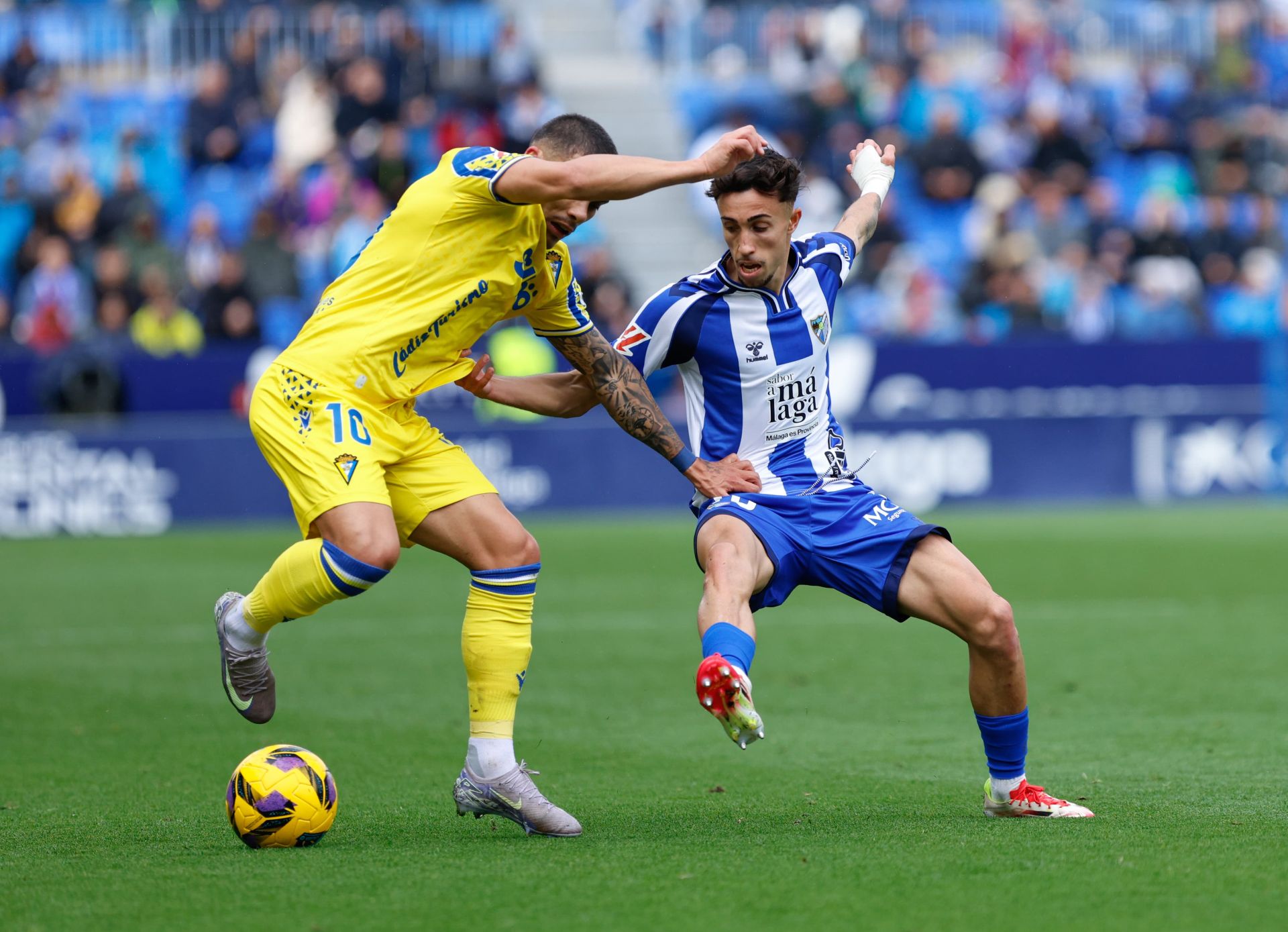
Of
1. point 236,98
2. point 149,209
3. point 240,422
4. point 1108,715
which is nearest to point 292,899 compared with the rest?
point 1108,715

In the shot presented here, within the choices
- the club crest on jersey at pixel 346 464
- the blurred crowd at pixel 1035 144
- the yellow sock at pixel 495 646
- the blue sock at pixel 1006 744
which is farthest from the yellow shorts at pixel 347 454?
the blurred crowd at pixel 1035 144

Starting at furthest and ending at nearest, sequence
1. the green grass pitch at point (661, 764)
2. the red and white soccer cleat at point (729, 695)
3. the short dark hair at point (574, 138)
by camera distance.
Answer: the short dark hair at point (574, 138) → the red and white soccer cleat at point (729, 695) → the green grass pitch at point (661, 764)

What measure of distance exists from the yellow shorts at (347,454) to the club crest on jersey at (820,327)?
1163 mm

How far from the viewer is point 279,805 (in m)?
5.05

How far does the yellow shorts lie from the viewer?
525 centimetres

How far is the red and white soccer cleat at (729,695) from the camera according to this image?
15.0 feet

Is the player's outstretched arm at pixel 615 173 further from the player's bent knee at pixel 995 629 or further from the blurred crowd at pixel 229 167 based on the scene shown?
the blurred crowd at pixel 229 167

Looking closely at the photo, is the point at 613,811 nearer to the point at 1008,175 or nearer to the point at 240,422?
the point at 240,422

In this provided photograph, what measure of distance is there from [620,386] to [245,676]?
1488 millimetres

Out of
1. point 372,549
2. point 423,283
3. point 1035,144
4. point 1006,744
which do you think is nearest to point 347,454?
point 372,549

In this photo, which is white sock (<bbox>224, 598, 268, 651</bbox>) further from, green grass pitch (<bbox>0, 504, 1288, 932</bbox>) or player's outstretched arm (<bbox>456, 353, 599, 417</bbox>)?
player's outstretched arm (<bbox>456, 353, 599, 417</bbox>)

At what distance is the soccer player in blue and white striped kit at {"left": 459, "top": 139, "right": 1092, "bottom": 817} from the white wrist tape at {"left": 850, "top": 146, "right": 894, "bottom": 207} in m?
0.50

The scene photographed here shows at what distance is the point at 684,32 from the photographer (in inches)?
964

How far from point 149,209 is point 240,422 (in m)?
3.24
